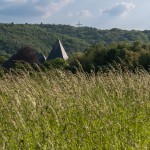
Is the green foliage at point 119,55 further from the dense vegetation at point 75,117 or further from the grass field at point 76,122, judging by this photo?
the grass field at point 76,122

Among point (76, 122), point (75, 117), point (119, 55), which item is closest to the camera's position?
point (76, 122)

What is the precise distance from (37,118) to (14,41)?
6912 inches

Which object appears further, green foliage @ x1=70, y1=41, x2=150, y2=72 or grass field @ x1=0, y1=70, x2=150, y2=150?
green foliage @ x1=70, y1=41, x2=150, y2=72

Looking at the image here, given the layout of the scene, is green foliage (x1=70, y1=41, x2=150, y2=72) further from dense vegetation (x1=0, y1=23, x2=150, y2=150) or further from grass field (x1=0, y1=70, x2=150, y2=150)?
grass field (x1=0, y1=70, x2=150, y2=150)

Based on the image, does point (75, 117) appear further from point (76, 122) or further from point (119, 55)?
point (119, 55)

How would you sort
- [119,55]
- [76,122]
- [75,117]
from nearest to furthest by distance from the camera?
[76,122]
[75,117]
[119,55]

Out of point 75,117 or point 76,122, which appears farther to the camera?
point 75,117

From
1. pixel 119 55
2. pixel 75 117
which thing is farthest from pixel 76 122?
pixel 119 55

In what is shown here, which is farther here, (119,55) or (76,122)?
(119,55)

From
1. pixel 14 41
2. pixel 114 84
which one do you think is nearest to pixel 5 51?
pixel 14 41

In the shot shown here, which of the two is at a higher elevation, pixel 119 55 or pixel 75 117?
pixel 75 117

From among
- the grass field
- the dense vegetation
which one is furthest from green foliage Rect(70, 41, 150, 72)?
the grass field

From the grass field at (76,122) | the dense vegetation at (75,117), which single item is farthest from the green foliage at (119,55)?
the grass field at (76,122)

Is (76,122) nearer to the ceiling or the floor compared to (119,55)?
nearer to the ceiling
